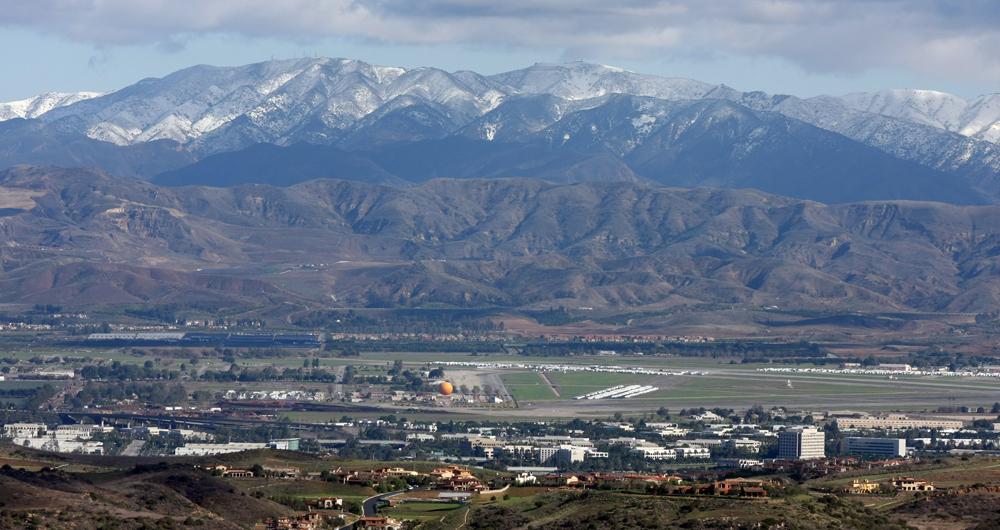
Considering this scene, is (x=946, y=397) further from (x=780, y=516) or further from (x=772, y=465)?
(x=780, y=516)

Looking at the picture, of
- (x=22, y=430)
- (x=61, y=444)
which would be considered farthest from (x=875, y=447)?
(x=22, y=430)

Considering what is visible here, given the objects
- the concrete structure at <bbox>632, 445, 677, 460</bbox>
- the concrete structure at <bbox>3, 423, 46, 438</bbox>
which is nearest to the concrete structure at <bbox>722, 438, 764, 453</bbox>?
the concrete structure at <bbox>632, 445, 677, 460</bbox>

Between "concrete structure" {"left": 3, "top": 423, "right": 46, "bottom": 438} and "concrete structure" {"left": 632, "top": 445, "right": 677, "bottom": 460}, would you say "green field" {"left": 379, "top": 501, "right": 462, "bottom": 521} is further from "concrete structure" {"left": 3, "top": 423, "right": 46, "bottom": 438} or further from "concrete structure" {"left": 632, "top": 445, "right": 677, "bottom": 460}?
"concrete structure" {"left": 3, "top": 423, "right": 46, "bottom": 438}

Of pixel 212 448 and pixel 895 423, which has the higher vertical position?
pixel 895 423

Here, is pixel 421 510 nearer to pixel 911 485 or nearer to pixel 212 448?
pixel 911 485

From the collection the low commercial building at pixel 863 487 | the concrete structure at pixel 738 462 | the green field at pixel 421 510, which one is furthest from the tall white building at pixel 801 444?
the green field at pixel 421 510

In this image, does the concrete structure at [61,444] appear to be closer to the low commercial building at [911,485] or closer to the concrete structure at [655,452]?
the concrete structure at [655,452]

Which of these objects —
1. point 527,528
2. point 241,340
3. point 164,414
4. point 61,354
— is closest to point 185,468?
point 527,528
